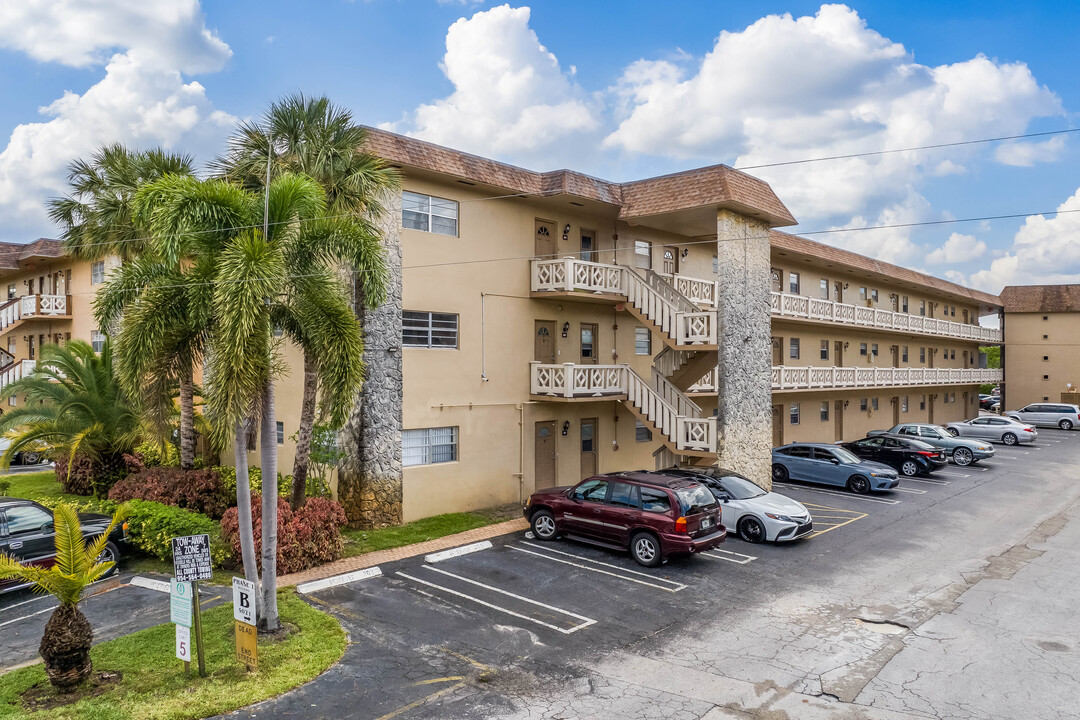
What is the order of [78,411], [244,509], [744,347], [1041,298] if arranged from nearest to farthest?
[244,509] < [78,411] < [744,347] < [1041,298]

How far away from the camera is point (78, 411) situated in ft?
60.8

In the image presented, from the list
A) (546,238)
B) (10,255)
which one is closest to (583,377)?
(546,238)

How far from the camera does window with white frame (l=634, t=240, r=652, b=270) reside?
22.8 m

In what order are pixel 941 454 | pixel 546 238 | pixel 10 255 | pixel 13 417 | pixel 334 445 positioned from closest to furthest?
pixel 334 445 → pixel 13 417 → pixel 546 238 → pixel 941 454 → pixel 10 255

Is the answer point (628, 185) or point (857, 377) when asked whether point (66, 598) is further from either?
point (857, 377)

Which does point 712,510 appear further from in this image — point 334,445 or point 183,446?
point 183,446

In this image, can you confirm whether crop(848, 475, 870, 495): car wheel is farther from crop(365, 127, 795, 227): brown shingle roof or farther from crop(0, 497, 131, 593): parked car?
crop(0, 497, 131, 593): parked car

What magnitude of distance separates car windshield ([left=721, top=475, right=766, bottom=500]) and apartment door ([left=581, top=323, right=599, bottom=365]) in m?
6.47

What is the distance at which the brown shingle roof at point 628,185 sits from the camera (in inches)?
683

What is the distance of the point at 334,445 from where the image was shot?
16.6 metres

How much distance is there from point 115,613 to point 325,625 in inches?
142

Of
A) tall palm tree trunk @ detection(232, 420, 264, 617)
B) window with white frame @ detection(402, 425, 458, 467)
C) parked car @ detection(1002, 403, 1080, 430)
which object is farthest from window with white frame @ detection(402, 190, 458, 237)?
parked car @ detection(1002, 403, 1080, 430)

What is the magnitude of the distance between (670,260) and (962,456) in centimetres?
1558

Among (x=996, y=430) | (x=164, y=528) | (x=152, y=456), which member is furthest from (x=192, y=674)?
(x=996, y=430)
